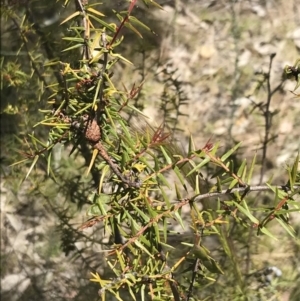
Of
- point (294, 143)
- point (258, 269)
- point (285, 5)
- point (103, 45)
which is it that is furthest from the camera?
point (285, 5)

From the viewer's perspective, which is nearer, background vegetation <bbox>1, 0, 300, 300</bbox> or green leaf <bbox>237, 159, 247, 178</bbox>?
green leaf <bbox>237, 159, 247, 178</bbox>

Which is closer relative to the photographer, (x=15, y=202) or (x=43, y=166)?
(x=43, y=166)

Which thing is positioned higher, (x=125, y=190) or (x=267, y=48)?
(x=125, y=190)

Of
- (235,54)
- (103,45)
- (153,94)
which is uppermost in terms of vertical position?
(103,45)

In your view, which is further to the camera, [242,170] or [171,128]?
[171,128]

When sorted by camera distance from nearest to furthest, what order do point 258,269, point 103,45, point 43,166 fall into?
point 103,45, point 258,269, point 43,166

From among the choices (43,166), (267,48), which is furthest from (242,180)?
(267,48)

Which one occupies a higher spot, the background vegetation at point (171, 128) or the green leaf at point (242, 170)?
the green leaf at point (242, 170)

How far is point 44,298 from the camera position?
1604 millimetres

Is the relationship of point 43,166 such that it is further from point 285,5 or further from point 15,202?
point 285,5

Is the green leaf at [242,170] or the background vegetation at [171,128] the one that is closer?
the green leaf at [242,170]

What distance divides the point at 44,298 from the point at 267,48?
1091mm

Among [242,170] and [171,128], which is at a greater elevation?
[242,170]

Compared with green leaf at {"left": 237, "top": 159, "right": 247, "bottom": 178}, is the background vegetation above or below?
below
